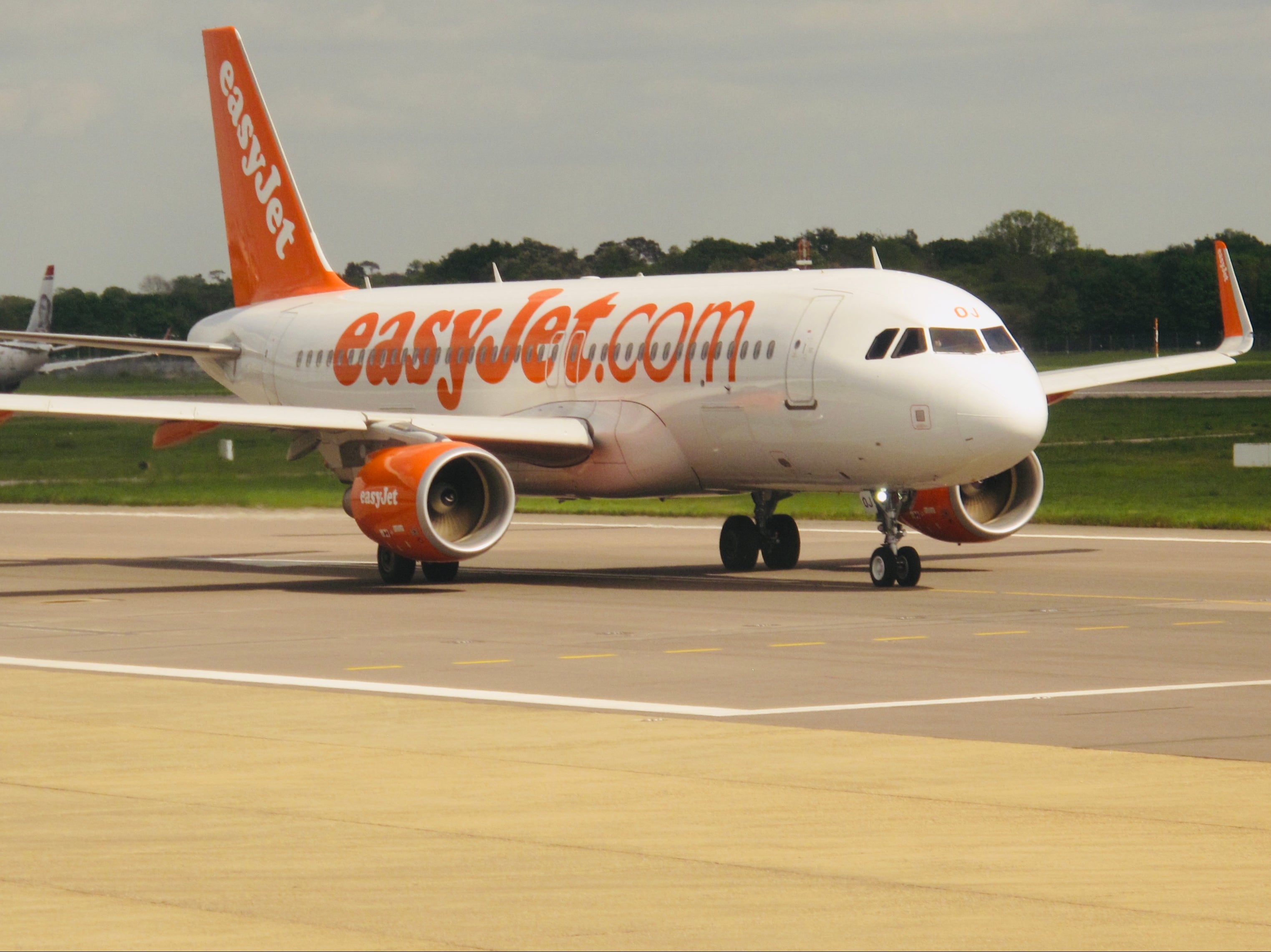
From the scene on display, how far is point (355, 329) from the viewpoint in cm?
3381

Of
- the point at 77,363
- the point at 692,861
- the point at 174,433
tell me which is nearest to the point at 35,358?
the point at 77,363

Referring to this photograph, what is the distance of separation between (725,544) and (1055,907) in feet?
67.6

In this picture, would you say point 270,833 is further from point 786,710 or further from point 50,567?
point 50,567

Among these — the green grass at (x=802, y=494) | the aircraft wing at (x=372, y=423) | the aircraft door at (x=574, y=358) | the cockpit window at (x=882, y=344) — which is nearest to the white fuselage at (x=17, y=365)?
the green grass at (x=802, y=494)

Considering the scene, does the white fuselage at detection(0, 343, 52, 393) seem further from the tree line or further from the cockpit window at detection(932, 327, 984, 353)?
the cockpit window at detection(932, 327, 984, 353)

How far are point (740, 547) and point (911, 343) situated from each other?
4.98 meters

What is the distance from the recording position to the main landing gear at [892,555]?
83.6 feet

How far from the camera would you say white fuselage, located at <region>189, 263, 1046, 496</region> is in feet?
81.4

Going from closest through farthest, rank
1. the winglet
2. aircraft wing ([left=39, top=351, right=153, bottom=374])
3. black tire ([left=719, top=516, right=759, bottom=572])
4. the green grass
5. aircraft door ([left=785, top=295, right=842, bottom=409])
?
aircraft door ([left=785, top=295, right=842, bottom=409]), black tire ([left=719, top=516, right=759, bottom=572]), the winglet, the green grass, aircraft wing ([left=39, top=351, right=153, bottom=374])

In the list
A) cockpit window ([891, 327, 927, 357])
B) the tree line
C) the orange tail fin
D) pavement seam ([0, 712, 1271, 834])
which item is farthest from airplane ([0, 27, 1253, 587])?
the tree line

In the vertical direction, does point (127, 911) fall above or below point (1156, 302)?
below

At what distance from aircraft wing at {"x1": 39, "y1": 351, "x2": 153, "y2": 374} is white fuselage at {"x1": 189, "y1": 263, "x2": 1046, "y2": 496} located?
57.2m

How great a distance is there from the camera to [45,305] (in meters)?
108

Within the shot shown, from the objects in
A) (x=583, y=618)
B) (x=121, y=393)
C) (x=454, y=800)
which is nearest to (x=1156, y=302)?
(x=121, y=393)
